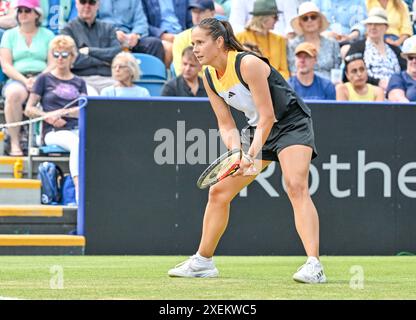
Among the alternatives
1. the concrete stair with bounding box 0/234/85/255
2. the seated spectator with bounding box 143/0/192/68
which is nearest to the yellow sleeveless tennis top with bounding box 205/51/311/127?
the concrete stair with bounding box 0/234/85/255

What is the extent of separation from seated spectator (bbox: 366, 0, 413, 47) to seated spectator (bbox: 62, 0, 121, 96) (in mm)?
3894

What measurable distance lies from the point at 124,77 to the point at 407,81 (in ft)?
11.6

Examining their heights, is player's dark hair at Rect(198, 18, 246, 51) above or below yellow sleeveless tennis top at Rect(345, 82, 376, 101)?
above

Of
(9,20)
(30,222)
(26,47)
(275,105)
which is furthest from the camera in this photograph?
(9,20)

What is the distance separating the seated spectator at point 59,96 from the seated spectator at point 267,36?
231 cm

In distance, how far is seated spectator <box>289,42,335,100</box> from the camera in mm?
14180

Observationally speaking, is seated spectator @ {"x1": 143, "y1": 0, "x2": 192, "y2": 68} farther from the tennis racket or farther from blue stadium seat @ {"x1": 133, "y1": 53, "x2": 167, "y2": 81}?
the tennis racket

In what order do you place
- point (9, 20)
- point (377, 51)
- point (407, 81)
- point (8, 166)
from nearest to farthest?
point (8, 166), point (407, 81), point (9, 20), point (377, 51)

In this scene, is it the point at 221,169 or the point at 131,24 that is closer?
the point at 221,169

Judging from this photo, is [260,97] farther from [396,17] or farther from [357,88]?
[396,17]

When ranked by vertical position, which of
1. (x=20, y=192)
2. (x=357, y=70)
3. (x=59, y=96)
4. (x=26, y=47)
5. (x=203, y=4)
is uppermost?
(x=203, y=4)

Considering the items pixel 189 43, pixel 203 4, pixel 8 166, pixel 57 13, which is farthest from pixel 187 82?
pixel 57 13

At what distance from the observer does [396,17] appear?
16594mm
